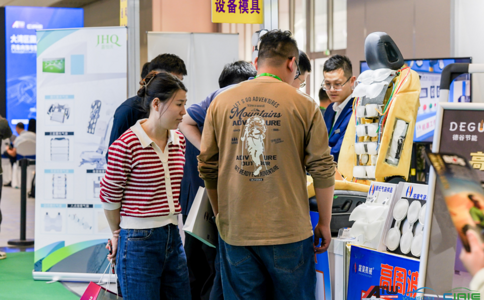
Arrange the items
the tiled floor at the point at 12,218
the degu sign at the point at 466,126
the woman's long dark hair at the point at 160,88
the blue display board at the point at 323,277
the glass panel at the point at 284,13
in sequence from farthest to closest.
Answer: the glass panel at the point at 284,13
the tiled floor at the point at 12,218
the blue display board at the point at 323,277
the woman's long dark hair at the point at 160,88
the degu sign at the point at 466,126

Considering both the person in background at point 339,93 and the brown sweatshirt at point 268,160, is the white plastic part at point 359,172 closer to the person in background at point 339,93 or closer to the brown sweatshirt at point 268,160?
the person in background at point 339,93

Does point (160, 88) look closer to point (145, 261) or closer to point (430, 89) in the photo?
point (145, 261)

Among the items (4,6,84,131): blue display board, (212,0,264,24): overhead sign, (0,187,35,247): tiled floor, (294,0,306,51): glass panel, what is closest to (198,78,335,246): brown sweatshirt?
(212,0,264,24): overhead sign

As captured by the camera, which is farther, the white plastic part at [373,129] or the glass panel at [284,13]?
the glass panel at [284,13]

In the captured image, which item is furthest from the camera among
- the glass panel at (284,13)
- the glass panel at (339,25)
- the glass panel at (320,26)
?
the glass panel at (284,13)

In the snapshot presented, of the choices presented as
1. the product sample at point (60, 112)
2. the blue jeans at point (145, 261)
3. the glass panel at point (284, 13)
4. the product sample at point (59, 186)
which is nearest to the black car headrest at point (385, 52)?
the blue jeans at point (145, 261)

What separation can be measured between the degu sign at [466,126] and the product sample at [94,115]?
3290mm

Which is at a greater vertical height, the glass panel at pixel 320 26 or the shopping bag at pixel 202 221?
the glass panel at pixel 320 26

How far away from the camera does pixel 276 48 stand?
1.89 meters

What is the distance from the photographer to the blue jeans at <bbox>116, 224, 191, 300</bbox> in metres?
1.98

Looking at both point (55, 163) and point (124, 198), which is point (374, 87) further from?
point (55, 163)

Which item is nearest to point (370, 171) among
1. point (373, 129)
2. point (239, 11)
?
point (373, 129)

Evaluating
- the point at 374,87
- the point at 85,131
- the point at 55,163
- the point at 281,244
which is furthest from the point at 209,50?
the point at 281,244

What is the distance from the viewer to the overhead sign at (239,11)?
4234 millimetres
